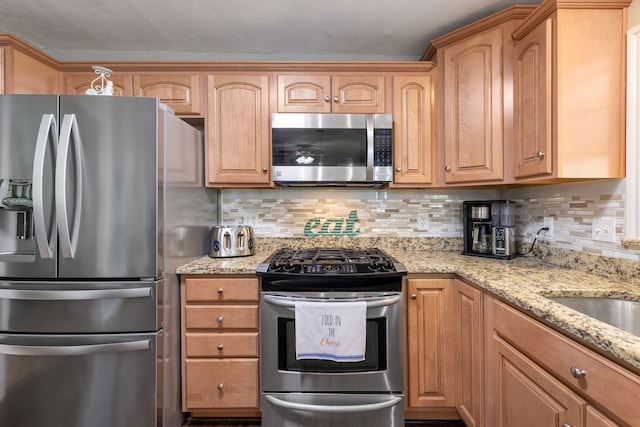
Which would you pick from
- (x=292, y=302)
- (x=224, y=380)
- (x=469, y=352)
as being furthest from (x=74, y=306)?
(x=469, y=352)

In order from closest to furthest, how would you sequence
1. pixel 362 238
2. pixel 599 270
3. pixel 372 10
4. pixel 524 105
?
1. pixel 599 270
2. pixel 524 105
3. pixel 372 10
4. pixel 362 238

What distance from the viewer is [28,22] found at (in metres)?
1.95

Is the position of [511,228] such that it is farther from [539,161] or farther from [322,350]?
[322,350]

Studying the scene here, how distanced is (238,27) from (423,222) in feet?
6.04

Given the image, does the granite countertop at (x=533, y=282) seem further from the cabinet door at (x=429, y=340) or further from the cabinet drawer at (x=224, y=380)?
the cabinet drawer at (x=224, y=380)

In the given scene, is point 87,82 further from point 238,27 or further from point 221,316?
point 221,316

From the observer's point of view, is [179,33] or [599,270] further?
[179,33]

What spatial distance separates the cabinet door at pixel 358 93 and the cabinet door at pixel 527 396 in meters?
1.49

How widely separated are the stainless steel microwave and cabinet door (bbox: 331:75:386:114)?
11cm

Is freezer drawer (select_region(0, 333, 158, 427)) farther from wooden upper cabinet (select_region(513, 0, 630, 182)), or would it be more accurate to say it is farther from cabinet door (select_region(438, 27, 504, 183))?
wooden upper cabinet (select_region(513, 0, 630, 182))

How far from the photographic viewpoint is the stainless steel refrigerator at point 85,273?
1.45m

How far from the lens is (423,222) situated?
2.34 m

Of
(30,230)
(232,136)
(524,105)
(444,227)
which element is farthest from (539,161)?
(30,230)

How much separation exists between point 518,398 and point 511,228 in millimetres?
1035
